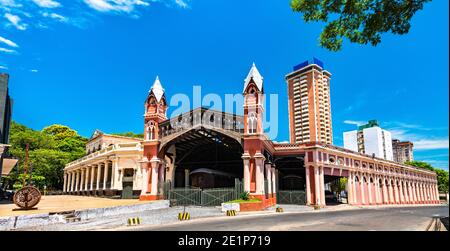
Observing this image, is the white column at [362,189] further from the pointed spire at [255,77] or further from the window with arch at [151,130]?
the window with arch at [151,130]

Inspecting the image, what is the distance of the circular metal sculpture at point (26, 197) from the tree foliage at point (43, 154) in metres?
29.8

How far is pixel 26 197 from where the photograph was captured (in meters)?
17.5

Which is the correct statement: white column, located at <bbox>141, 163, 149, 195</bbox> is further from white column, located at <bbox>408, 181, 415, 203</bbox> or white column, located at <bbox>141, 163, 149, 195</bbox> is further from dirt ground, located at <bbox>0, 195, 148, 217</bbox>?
white column, located at <bbox>408, 181, 415, 203</bbox>

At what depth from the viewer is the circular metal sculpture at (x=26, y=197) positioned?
1722 cm

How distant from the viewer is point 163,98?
3097 centimetres

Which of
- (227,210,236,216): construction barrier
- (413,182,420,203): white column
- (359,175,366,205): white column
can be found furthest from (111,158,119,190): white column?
(413,182,420,203): white column

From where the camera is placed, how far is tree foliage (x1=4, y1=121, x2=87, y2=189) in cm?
4812

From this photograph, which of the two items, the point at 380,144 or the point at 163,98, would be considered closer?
the point at 163,98

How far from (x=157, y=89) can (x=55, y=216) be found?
55.0 feet

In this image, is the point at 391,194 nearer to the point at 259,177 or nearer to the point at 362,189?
the point at 362,189

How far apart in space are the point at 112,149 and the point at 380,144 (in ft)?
374

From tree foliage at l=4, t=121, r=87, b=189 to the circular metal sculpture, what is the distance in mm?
29767
